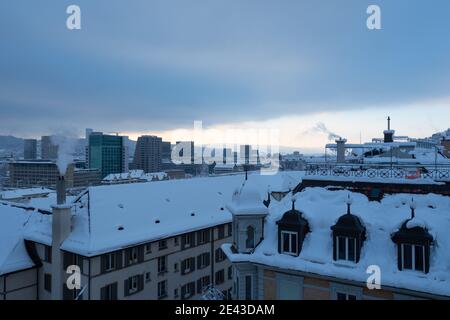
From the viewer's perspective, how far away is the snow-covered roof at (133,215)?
23.4 metres

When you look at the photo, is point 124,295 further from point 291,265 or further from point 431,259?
point 431,259

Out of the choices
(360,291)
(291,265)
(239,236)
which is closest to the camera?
(360,291)

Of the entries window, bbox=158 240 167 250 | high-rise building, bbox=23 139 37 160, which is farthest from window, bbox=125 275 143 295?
high-rise building, bbox=23 139 37 160

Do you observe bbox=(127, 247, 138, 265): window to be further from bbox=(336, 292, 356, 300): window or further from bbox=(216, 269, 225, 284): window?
bbox=(336, 292, 356, 300): window

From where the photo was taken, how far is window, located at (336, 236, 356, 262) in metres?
12.7

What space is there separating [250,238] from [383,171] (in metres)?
6.54

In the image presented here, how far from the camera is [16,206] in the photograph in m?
30.5

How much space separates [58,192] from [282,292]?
17292 mm

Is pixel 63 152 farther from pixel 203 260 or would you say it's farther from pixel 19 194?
pixel 19 194

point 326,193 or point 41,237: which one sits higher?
point 326,193

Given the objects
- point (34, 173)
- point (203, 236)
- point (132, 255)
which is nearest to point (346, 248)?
point (132, 255)
